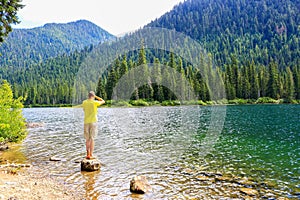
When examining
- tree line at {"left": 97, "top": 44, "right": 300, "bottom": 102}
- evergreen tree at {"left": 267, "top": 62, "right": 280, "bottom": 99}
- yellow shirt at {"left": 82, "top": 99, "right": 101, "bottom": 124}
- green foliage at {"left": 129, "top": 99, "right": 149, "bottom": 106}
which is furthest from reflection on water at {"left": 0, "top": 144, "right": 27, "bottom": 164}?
evergreen tree at {"left": 267, "top": 62, "right": 280, "bottom": 99}

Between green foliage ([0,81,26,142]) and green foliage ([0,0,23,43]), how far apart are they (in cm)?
382

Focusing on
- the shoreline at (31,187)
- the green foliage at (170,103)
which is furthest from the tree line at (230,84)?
the shoreline at (31,187)

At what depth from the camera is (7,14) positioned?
16531mm

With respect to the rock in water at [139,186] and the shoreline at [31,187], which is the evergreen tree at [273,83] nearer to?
the rock in water at [139,186]

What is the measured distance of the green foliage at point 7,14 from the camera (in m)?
15.7

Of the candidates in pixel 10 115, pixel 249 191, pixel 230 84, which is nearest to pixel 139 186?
pixel 249 191

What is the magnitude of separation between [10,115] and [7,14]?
6.91 m

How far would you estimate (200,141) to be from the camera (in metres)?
23.6

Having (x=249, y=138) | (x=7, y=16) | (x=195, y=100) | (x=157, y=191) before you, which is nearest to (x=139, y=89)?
(x=195, y=100)

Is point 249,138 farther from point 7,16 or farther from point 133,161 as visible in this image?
point 7,16

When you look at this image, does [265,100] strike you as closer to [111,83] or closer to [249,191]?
[111,83]

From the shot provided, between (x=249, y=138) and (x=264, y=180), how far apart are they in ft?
42.1

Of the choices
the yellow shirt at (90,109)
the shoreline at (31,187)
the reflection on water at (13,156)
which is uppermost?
the yellow shirt at (90,109)

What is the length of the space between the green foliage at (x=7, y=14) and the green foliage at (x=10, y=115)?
12.5 ft
